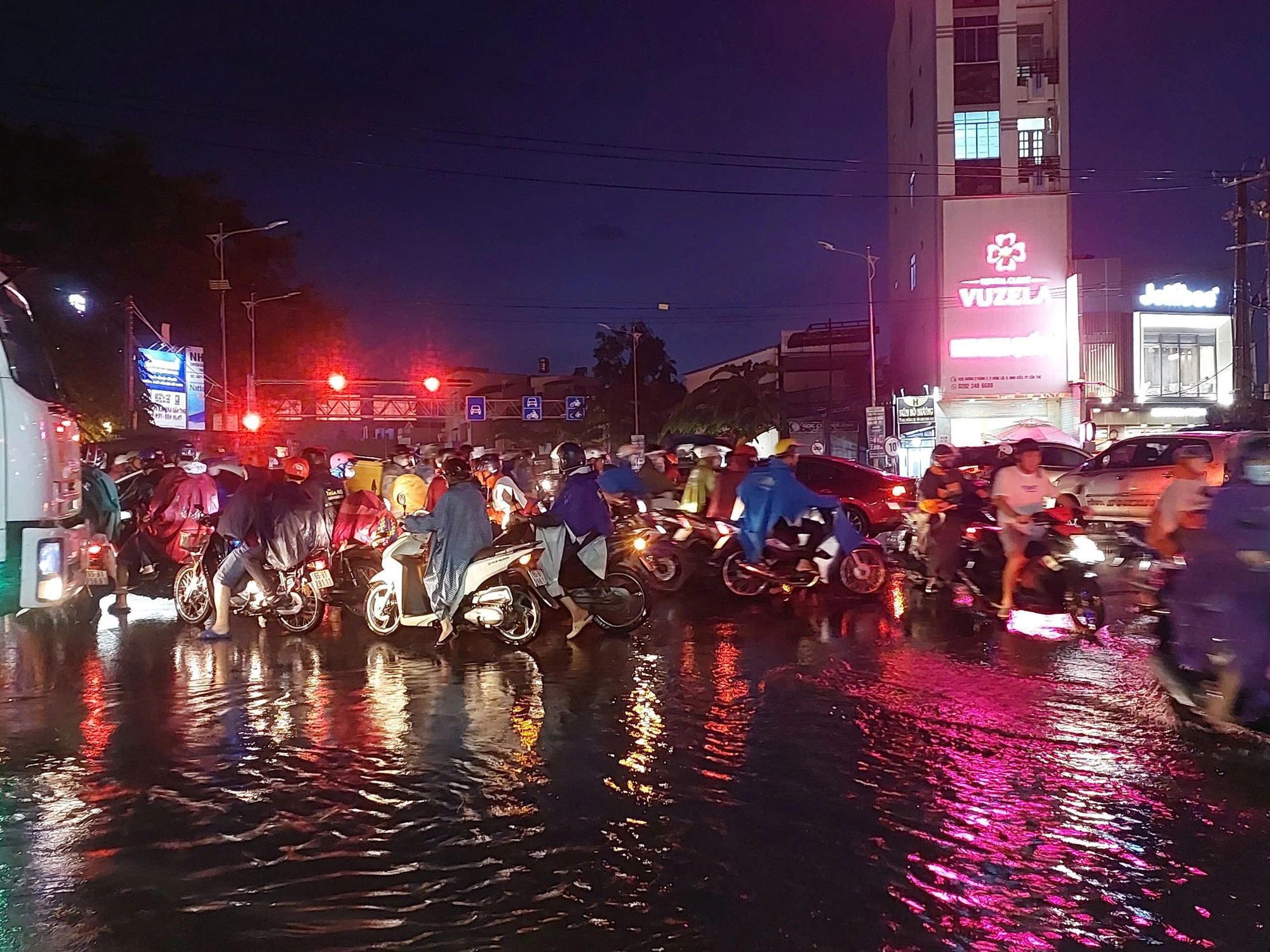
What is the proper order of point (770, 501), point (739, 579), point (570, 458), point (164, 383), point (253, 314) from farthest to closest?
point (253, 314) < point (164, 383) < point (739, 579) < point (770, 501) < point (570, 458)

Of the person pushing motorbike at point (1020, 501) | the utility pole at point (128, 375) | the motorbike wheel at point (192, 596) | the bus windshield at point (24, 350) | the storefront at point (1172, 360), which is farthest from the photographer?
the storefront at point (1172, 360)

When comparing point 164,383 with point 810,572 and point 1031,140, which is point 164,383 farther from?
point 1031,140

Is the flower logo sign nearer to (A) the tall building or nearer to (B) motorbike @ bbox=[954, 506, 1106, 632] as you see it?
(A) the tall building

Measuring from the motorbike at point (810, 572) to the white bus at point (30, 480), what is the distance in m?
6.96

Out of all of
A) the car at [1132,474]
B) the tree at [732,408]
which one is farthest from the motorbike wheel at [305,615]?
the tree at [732,408]

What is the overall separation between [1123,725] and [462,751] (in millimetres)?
4083

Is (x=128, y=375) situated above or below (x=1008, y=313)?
below

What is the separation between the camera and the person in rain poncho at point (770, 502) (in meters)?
12.3

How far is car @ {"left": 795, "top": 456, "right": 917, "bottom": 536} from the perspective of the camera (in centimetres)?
1812

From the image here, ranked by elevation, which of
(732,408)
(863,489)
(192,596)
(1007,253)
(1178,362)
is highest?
(1007,253)

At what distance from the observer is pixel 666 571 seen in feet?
45.1

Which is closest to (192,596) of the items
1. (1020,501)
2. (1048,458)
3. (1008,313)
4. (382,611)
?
(382,611)

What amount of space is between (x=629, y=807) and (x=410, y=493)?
825 cm

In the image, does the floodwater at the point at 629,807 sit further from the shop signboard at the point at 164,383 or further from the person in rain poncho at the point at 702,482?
the shop signboard at the point at 164,383
